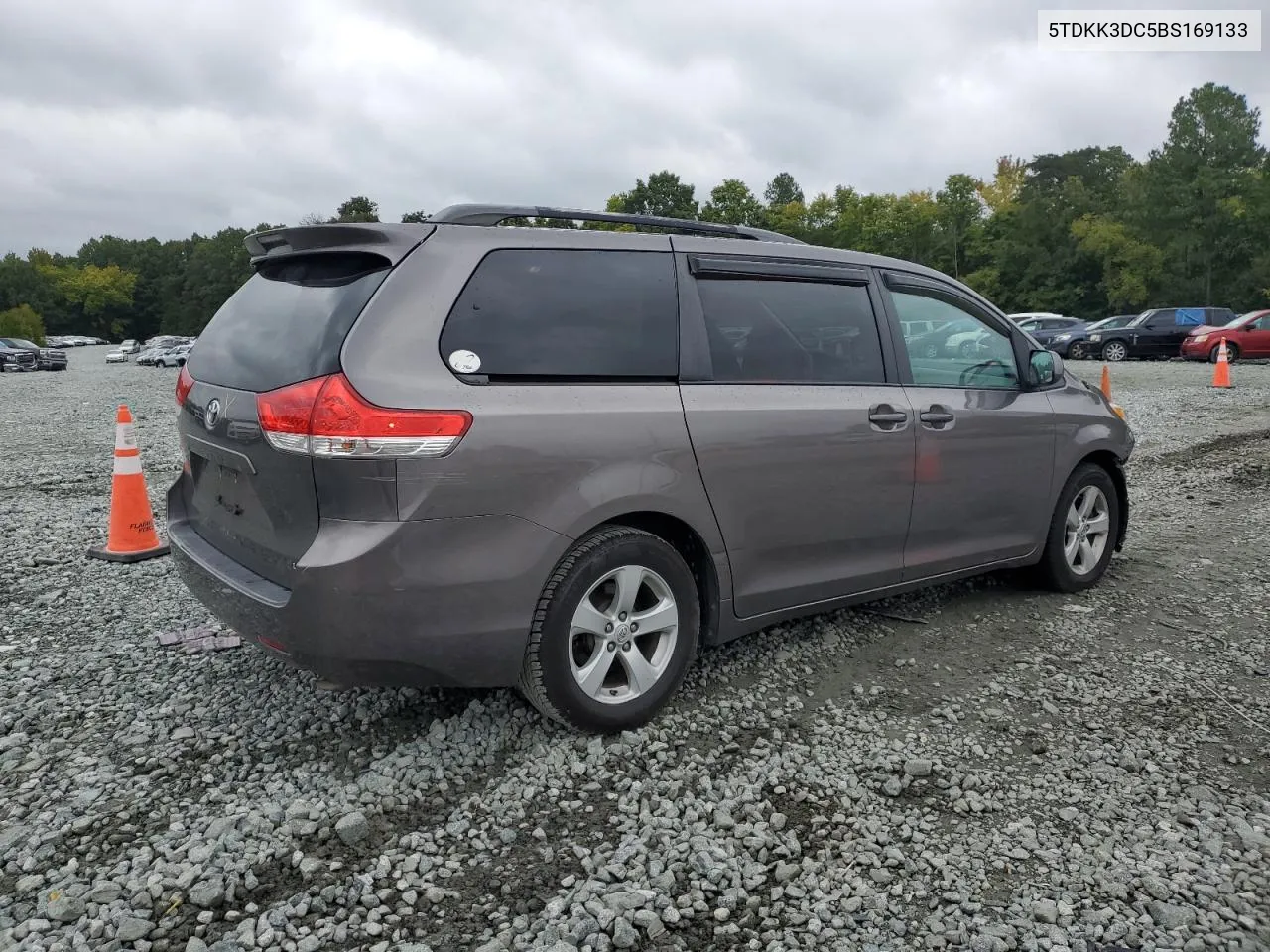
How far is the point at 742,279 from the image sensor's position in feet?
12.6

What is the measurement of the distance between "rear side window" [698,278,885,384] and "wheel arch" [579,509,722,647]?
0.60 meters

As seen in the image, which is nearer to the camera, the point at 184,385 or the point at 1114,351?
the point at 184,385

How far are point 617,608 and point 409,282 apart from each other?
130 cm

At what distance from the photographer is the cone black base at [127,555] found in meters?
5.82

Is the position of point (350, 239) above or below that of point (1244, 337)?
below

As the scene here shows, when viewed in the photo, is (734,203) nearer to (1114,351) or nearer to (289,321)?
(1114,351)

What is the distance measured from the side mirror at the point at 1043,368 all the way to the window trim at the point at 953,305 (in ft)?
0.07

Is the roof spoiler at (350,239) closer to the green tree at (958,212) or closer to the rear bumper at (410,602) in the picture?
the rear bumper at (410,602)

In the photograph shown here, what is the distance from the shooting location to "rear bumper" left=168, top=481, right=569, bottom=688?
2865 mm

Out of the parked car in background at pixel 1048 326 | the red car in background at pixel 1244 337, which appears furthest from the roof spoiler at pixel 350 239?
the parked car in background at pixel 1048 326

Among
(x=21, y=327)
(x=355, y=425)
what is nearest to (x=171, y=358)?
(x=21, y=327)

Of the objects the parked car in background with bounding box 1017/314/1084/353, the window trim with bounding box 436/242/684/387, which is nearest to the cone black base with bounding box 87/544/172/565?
the window trim with bounding box 436/242/684/387

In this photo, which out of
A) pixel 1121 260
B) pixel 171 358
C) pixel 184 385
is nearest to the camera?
pixel 184 385

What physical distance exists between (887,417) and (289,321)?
7.93ft
